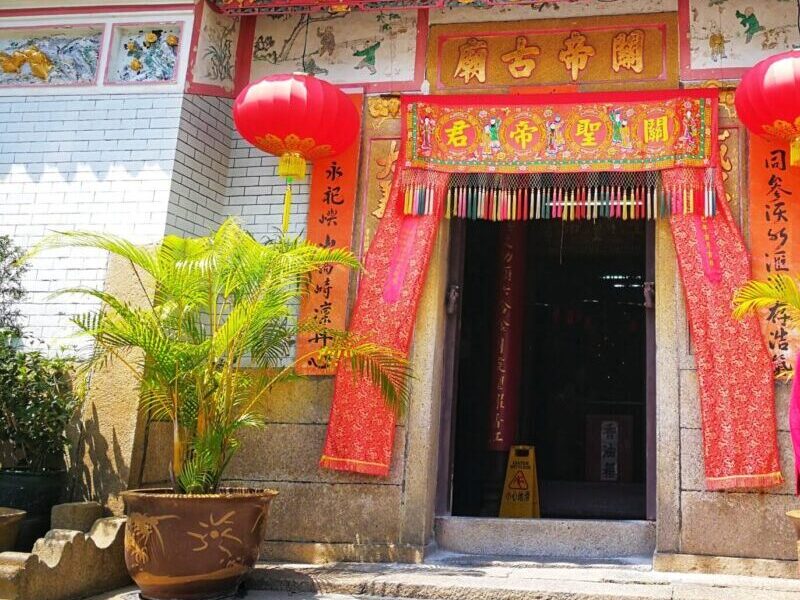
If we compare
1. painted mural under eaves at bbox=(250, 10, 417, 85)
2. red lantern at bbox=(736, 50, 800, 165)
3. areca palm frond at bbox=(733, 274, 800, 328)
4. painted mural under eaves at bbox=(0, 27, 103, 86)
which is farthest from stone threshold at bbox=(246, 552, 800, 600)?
painted mural under eaves at bbox=(0, 27, 103, 86)

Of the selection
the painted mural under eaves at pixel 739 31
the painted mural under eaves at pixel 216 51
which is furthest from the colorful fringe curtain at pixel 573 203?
the painted mural under eaves at pixel 216 51

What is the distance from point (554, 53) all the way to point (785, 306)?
2227 mm

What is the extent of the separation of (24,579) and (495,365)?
14.4 ft

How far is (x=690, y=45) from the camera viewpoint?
5.25 m

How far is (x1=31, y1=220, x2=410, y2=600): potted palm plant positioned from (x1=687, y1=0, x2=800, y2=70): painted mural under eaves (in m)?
2.71

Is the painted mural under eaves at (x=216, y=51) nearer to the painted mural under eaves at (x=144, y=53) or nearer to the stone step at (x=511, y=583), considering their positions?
the painted mural under eaves at (x=144, y=53)

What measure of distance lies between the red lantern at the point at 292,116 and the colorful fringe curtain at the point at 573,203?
0.62 meters

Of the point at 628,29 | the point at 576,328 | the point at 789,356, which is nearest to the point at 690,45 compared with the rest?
Result: the point at 628,29

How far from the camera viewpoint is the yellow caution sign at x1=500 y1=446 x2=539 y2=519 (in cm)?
665

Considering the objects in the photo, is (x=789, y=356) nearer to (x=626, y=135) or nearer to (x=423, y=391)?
(x=626, y=135)

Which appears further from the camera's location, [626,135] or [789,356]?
[626,135]

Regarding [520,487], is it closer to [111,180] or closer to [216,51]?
[111,180]

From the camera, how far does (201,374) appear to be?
14.0 ft

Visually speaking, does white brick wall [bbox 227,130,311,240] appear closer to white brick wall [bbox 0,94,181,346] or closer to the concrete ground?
white brick wall [bbox 0,94,181,346]
